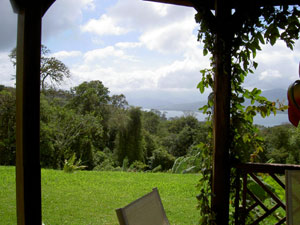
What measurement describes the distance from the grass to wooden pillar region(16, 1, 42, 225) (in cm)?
250

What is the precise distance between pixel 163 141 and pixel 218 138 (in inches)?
516

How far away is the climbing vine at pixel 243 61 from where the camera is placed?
2.18 meters

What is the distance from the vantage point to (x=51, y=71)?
1174 cm

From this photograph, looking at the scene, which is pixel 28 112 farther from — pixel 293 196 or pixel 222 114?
pixel 293 196

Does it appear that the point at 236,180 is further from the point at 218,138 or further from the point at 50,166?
the point at 50,166

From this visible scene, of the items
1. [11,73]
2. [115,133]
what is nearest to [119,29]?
[115,133]

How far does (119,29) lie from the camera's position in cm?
1500

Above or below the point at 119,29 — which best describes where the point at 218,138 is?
below

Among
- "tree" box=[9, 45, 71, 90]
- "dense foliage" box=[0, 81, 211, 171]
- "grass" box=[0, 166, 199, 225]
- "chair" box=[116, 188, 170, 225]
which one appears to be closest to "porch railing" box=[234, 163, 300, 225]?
"chair" box=[116, 188, 170, 225]

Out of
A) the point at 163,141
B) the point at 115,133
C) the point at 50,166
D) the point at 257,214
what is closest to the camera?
the point at 257,214

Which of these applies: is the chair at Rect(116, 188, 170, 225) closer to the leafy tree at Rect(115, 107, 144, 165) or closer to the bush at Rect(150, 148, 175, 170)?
the leafy tree at Rect(115, 107, 144, 165)

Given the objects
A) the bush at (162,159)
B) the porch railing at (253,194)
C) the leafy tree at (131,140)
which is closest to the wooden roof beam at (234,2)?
the porch railing at (253,194)

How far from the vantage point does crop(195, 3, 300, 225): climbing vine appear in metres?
2.18

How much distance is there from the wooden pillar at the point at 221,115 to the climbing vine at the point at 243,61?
0.16ft
